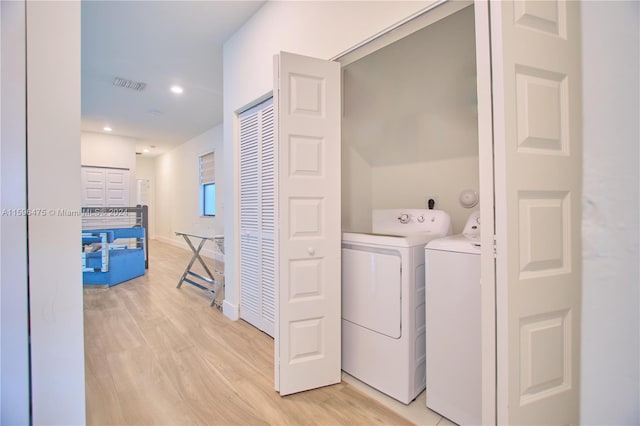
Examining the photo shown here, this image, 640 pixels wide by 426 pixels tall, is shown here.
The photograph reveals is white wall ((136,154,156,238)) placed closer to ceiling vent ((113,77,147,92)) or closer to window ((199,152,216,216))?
window ((199,152,216,216))

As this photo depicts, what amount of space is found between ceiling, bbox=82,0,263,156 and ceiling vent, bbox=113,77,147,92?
0.05 metres

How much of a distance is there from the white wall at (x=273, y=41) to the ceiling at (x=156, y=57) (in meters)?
0.23

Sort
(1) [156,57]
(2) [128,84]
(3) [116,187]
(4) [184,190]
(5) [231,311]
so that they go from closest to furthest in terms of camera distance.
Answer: (5) [231,311] < (1) [156,57] < (2) [128,84] < (3) [116,187] < (4) [184,190]

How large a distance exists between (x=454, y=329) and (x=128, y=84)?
15.8 ft

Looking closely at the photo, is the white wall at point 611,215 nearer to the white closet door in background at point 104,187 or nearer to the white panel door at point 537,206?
the white panel door at point 537,206

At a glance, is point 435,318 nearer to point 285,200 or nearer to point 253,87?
point 285,200

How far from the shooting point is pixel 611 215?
1085mm

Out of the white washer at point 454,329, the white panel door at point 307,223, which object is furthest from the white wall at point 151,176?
the white washer at point 454,329

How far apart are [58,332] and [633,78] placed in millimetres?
2316

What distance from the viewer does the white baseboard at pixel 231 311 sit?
9.44 ft

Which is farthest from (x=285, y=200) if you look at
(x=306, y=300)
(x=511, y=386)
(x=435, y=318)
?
(x=511, y=386)

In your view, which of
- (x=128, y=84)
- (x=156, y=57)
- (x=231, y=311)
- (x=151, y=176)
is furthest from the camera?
(x=151, y=176)

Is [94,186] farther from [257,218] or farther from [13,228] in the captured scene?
[13,228]

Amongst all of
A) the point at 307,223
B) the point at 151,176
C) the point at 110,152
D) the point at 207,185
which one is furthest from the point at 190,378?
the point at 151,176
